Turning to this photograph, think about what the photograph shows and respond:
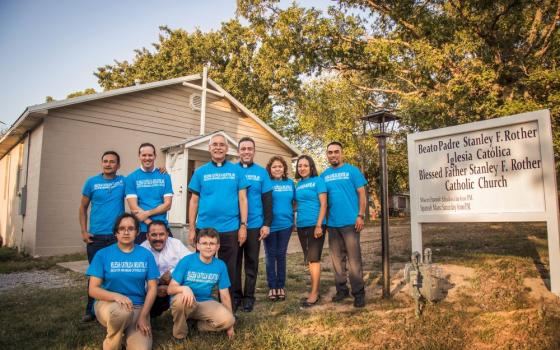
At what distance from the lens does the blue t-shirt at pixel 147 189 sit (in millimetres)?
4367

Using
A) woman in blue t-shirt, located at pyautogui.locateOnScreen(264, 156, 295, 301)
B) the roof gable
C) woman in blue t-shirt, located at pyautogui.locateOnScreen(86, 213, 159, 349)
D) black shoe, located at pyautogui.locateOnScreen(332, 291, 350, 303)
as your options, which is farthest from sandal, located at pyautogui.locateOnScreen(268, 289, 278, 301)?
the roof gable

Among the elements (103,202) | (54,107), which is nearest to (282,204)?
(103,202)

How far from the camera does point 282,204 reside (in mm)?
4926

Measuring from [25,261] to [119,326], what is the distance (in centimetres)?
789

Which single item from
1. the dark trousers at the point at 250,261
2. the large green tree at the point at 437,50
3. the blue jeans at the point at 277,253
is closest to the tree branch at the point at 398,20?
the large green tree at the point at 437,50

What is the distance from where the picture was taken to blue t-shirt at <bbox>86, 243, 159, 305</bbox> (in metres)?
3.26

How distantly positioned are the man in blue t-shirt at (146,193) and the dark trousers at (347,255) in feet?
6.77

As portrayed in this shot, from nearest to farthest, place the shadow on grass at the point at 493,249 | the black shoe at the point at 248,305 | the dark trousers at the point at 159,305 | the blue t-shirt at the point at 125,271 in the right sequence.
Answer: the blue t-shirt at the point at 125,271 → the dark trousers at the point at 159,305 → the black shoe at the point at 248,305 → the shadow on grass at the point at 493,249

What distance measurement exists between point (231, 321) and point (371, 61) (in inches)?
368

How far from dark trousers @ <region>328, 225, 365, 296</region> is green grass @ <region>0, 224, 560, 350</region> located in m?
0.26

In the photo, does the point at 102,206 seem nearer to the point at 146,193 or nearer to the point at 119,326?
the point at 146,193

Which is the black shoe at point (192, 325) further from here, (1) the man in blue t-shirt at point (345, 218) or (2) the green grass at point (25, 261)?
(2) the green grass at point (25, 261)

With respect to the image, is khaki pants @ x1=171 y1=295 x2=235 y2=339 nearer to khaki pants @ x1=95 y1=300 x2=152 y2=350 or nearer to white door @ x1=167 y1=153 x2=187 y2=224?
khaki pants @ x1=95 y1=300 x2=152 y2=350

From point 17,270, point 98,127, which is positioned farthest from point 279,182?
point 98,127
